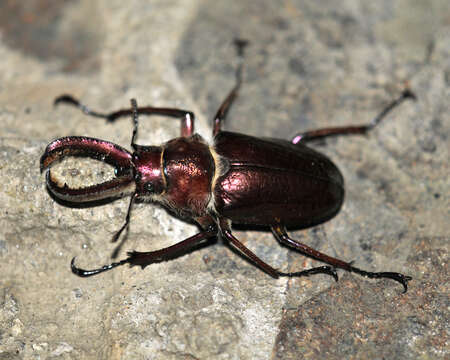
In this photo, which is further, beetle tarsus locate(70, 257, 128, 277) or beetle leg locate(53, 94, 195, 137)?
beetle leg locate(53, 94, 195, 137)

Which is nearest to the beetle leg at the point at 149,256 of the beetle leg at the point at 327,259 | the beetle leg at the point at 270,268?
the beetle leg at the point at 270,268

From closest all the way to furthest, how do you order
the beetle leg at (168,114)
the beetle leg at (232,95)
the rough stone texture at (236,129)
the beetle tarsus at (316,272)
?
the rough stone texture at (236,129) < the beetle tarsus at (316,272) < the beetle leg at (168,114) < the beetle leg at (232,95)

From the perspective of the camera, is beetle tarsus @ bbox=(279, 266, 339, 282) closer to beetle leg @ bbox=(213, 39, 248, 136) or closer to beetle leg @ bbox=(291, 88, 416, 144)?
beetle leg @ bbox=(291, 88, 416, 144)

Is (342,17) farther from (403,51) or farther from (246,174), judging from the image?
(246,174)

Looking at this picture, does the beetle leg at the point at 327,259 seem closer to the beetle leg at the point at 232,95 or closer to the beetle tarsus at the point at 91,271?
the beetle leg at the point at 232,95

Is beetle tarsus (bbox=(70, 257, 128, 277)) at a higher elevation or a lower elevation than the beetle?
lower

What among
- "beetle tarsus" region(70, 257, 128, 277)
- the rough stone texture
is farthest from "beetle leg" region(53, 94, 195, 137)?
"beetle tarsus" region(70, 257, 128, 277)

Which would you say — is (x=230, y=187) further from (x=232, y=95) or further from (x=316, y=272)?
(x=232, y=95)

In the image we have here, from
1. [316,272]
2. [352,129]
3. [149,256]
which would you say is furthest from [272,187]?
[352,129]
